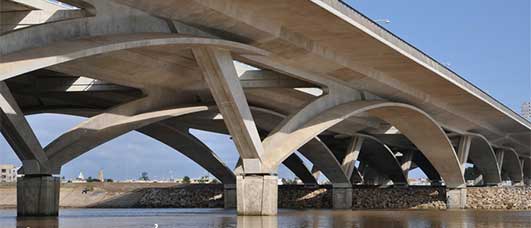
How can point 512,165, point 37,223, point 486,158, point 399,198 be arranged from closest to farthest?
point 37,223 → point 399,198 → point 486,158 → point 512,165

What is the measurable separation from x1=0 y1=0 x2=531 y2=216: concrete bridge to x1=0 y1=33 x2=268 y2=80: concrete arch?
43 mm

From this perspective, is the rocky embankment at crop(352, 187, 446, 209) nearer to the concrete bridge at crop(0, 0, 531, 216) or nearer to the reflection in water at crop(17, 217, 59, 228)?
the concrete bridge at crop(0, 0, 531, 216)

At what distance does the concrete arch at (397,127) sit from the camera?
38500mm

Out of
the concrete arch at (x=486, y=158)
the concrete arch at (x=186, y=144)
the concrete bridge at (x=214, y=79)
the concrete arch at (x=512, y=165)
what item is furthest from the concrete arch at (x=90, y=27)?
the concrete arch at (x=512, y=165)

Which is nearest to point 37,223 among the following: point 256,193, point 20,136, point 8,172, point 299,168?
point 20,136

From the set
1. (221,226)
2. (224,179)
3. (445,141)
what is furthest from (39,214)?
(445,141)

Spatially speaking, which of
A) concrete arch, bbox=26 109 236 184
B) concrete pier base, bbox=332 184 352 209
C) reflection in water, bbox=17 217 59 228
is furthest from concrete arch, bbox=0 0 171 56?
concrete pier base, bbox=332 184 352 209

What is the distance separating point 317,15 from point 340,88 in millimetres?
13613

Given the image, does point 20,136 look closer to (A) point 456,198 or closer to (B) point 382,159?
(A) point 456,198

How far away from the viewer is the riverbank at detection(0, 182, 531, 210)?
70.1 metres

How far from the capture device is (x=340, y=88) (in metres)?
44.9

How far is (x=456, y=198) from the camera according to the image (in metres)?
70.0

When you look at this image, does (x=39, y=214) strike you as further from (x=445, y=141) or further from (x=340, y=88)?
(x=445, y=141)

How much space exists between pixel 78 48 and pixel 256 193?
14.7 meters
